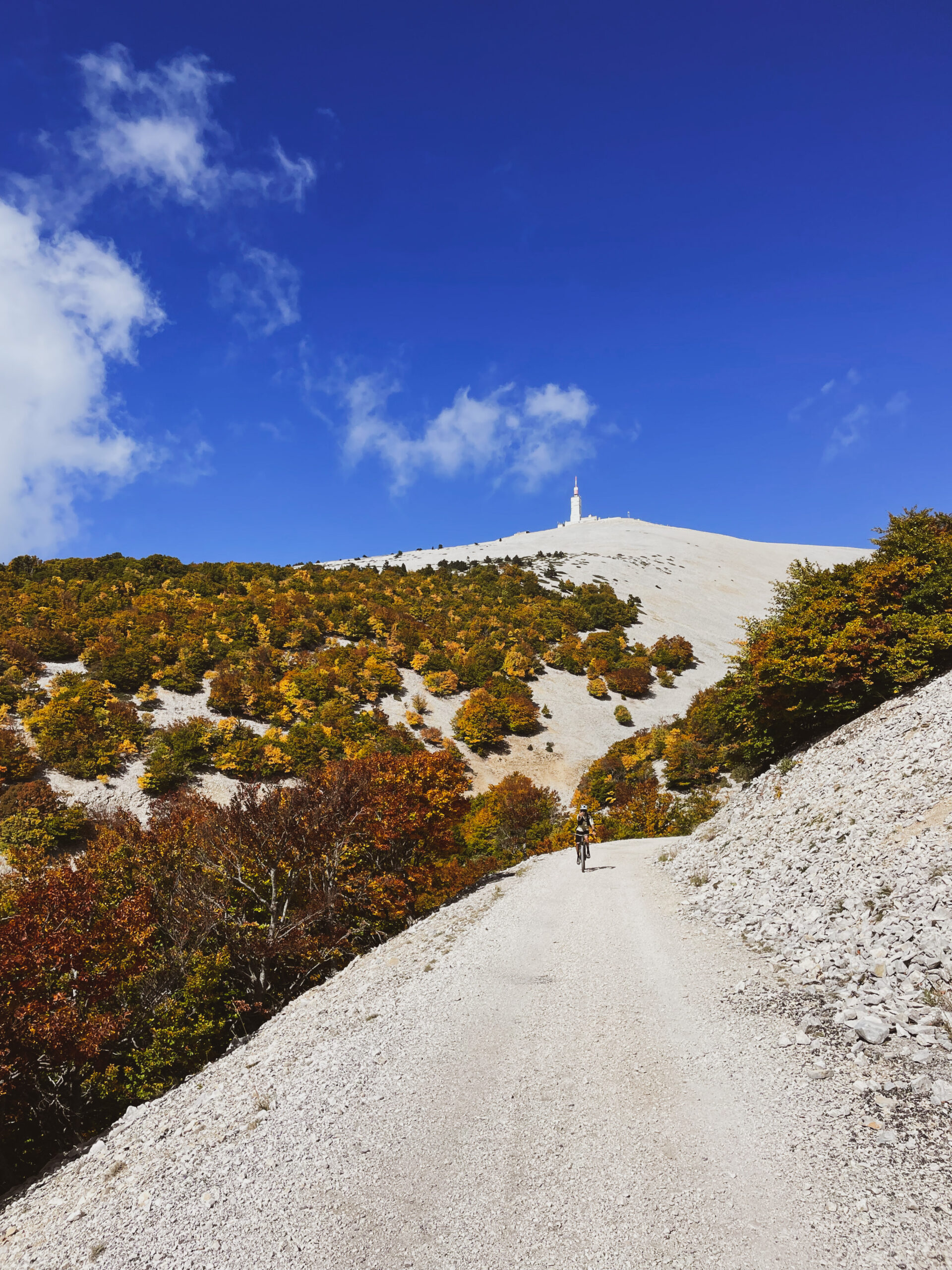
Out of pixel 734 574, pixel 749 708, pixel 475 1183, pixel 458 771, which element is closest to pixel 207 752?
pixel 458 771

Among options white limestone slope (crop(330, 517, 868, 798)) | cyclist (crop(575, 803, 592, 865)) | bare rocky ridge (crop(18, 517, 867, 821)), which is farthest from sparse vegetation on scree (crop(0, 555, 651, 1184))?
cyclist (crop(575, 803, 592, 865))

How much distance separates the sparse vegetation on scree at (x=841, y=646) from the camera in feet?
53.5

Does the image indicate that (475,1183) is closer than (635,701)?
Yes

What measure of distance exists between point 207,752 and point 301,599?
2148cm

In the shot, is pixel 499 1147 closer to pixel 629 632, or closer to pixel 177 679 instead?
pixel 177 679

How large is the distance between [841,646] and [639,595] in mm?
59347

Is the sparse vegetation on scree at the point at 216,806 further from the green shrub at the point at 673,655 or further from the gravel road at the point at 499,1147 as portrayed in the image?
the gravel road at the point at 499,1147

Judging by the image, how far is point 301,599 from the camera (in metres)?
51.2

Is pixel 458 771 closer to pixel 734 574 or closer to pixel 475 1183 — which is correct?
pixel 475 1183

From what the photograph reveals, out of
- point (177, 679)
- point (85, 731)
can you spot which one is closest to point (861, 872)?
point (85, 731)

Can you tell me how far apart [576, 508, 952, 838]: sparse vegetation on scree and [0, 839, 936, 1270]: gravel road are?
9538 millimetres

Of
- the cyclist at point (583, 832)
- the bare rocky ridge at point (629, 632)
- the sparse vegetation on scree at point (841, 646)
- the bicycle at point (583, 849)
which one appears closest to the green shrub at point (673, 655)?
the bare rocky ridge at point (629, 632)

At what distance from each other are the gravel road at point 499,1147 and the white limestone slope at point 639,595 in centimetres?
2248

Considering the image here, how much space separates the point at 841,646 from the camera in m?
16.5
